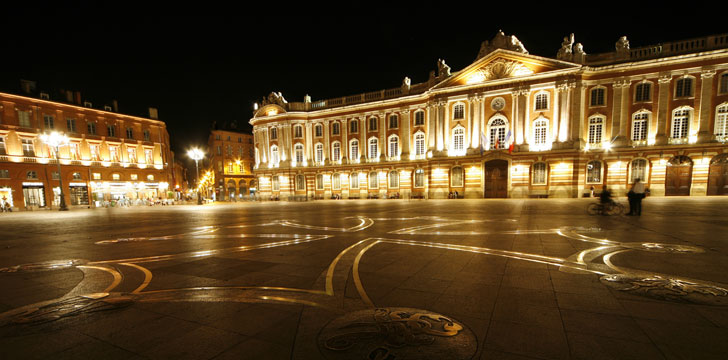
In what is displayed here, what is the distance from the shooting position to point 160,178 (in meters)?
45.0

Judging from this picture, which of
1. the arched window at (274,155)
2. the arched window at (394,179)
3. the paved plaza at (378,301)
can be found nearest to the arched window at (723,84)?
the paved plaza at (378,301)

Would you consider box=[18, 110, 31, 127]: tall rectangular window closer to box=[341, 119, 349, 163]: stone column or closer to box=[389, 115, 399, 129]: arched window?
box=[341, 119, 349, 163]: stone column

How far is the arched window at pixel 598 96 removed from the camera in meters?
27.6

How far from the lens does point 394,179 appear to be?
3691 centimetres

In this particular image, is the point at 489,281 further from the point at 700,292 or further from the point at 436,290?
the point at 700,292

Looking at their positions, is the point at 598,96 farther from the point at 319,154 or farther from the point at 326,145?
the point at 319,154

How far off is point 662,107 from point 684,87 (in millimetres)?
2345

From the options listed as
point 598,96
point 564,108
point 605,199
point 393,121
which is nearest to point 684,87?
point 598,96

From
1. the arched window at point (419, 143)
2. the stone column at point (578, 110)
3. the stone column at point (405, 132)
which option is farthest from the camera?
the stone column at point (405, 132)

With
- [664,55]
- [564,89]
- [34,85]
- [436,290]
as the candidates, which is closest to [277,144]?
[34,85]

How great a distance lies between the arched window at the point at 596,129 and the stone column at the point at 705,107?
7064mm

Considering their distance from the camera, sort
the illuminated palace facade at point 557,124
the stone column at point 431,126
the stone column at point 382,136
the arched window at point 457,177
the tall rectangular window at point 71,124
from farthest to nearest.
Result: the tall rectangular window at point 71,124, the stone column at point 382,136, the stone column at point 431,126, the arched window at point 457,177, the illuminated palace facade at point 557,124

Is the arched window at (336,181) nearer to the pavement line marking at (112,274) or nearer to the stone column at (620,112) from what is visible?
the stone column at (620,112)

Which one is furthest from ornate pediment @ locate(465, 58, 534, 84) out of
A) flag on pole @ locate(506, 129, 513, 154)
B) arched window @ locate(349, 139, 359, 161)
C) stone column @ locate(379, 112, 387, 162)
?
arched window @ locate(349, 139, 359, 161)
